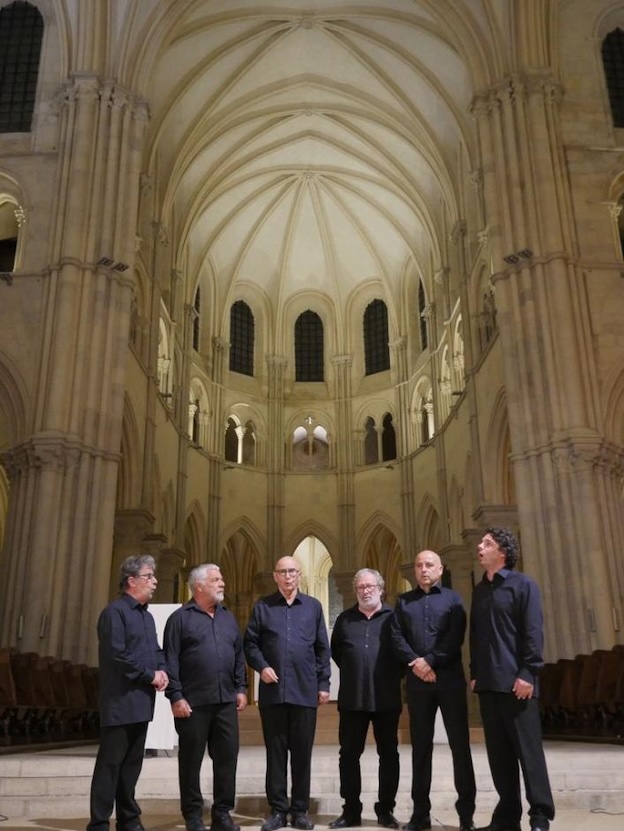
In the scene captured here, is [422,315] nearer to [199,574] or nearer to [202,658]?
[199,574]

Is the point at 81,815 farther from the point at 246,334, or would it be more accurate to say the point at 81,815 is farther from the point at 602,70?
the point at 246,334

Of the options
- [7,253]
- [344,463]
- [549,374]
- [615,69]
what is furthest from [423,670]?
[344,463]

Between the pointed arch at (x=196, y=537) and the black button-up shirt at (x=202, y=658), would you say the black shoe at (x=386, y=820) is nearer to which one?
the black button-up shirt at (x=202, y=658)

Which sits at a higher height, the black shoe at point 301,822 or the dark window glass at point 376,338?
the dark window glass at point 376,338

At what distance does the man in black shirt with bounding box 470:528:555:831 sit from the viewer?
5.25m

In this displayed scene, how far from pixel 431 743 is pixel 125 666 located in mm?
2088

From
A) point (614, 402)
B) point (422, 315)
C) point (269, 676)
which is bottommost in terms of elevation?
point (269, 676)

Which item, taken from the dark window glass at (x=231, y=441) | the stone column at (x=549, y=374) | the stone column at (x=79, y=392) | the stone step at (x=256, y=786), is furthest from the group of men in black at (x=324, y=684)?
the dark window glass at (x=231, y=441)

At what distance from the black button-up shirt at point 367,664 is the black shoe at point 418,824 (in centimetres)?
74

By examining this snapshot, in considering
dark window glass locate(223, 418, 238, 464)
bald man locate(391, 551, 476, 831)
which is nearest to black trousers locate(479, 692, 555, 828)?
bald man locate(391, 551, 476, 831)

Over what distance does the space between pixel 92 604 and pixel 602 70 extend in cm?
1673

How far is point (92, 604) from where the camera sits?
16328 millimetres

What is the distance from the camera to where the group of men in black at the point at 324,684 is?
533cm

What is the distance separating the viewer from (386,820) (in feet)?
18.7
